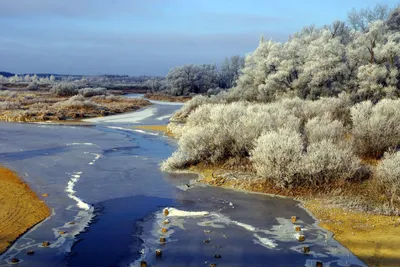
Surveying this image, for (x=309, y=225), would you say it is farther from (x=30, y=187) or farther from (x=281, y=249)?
(x=30, y=187)

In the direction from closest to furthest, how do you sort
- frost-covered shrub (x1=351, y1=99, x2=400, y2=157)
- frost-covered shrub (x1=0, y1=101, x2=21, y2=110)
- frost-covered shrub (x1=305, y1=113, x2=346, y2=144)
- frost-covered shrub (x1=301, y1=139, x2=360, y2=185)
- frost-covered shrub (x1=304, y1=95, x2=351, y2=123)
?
frost-covered shrub (x1=301, y1=139, x2=360, y2=185) → frost-covered shrub (x1=351, y1=99, x2=400, y2=157) → frost-covered shrub (x1=305, y1=113, x2=346, y2=144) → frost-covered shrub (x1=304, y1=95, x2=351, y2=123) → frost-covered shrub (x1=0, y1=101, x2=21, y2=110)

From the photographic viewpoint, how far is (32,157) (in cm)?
2217

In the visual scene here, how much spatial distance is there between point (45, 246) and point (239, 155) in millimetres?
10641

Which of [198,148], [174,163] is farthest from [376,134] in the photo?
[174,163]

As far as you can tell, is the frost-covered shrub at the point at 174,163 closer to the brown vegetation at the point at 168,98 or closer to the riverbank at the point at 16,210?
the riverbank at the point at 16,210

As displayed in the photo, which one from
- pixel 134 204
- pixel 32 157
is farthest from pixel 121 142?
pixel 134 204

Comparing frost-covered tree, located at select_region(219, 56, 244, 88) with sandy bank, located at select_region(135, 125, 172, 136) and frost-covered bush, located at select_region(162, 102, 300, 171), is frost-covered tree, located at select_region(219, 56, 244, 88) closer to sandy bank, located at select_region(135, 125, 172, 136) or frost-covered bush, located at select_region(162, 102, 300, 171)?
sandy bank, located at select_region(135, 125, 172, 136)

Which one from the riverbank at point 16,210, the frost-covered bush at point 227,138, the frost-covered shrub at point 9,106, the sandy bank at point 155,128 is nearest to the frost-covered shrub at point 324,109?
the frost-covered bush at point 227,138

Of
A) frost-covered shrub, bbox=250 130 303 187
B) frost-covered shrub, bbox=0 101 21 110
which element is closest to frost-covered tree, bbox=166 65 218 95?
frost-covered shrub, bbox=0 101 21 110

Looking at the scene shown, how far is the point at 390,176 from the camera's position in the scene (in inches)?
533

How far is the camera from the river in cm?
1000

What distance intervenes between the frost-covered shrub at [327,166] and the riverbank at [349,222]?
56 cm

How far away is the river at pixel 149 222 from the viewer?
394 inches

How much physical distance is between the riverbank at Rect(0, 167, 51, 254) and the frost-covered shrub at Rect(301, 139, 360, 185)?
8.71 metres
